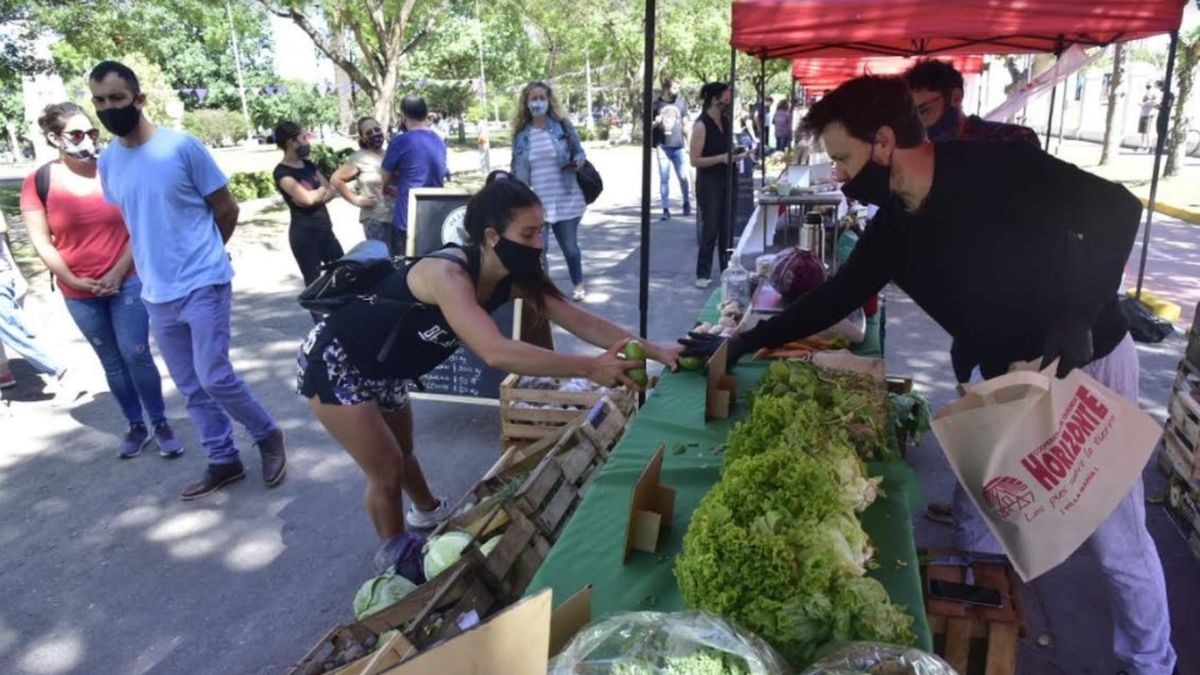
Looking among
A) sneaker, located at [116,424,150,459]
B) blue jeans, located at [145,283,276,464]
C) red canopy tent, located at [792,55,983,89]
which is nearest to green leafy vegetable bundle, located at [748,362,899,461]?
blue jeans, located at [145,283,276,464]

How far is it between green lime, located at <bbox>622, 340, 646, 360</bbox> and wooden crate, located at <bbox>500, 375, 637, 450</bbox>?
→ 1.35 metres

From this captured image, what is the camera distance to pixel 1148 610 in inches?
93.4

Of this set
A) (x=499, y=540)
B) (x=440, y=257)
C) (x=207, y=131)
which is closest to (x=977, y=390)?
(x=499, y=540)

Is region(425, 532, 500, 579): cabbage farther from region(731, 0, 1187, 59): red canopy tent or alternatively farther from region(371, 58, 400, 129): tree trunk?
region(371, 58, 400, 129): tree trunk

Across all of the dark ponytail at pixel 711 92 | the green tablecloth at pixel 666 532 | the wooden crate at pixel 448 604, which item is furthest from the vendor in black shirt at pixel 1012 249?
the dark ponytail at pixel 711 92

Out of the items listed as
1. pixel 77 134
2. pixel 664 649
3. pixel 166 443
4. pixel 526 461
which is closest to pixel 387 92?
pixel 77 134

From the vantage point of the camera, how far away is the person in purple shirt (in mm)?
6363

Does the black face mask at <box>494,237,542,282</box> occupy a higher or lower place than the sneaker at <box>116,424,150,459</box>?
higher

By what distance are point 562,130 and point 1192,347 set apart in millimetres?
4837

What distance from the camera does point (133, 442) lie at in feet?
15.7

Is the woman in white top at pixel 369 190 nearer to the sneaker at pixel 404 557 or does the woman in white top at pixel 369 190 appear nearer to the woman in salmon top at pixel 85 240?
the woman in salmon top at pixel 85 240

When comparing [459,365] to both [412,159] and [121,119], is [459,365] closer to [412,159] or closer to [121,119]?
[121,119]

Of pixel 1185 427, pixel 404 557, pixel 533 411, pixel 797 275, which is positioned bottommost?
pixel 404 557

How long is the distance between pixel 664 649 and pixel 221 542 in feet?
10.8
